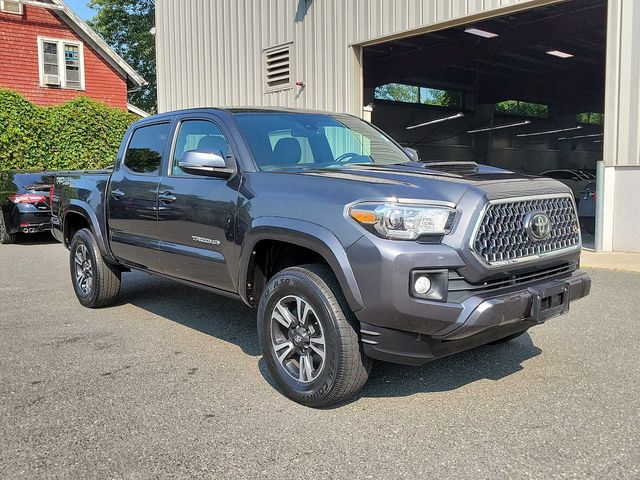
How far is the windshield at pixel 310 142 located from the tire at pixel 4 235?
9.07m

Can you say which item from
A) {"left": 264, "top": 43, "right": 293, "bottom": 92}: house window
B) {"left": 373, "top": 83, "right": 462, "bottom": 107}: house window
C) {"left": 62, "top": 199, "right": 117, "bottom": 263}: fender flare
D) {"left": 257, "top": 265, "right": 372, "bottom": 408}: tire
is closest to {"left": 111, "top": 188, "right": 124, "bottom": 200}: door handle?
{"left": 62, "top": 199, "right": 117, "bottom": 263}: fender flare

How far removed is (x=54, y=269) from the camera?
8.91 meters

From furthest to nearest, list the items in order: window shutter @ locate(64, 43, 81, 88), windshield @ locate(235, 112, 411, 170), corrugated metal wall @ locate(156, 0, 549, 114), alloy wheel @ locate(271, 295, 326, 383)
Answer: window shutter @ locate(64, 43, 81, 88) → corrugated metal wall @ locate(156, 0, 549, 114) → windshield @ locate(235, 112, 411, 170) → alloy wheel @ locate(271, 295, 326, 383)

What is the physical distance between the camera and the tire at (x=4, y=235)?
1178cm

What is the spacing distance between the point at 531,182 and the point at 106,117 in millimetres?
18317

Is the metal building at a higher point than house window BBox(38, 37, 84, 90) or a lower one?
lower

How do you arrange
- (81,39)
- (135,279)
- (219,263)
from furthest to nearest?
(81,39) → (135,279) → (219,263)

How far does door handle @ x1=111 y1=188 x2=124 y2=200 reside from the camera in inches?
215

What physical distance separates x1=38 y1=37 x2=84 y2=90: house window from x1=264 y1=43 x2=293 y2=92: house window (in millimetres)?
13002

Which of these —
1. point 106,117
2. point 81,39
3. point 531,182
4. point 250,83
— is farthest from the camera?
point 81,39

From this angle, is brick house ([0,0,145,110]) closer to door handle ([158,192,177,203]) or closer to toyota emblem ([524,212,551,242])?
door handle ([158,192,177,203])

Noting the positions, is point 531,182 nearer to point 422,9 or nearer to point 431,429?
point 431,429

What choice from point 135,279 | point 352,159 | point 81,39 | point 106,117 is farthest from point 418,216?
point 81,39

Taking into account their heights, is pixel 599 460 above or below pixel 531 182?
below
